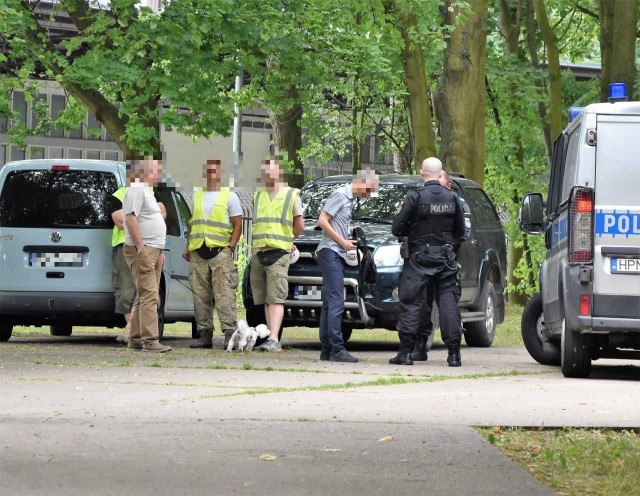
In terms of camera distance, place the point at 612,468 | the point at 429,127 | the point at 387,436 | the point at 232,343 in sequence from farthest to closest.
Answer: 1. the point at 429,127
2. the point at 232,343
3. the point at 387,436
4. the point at 612,468

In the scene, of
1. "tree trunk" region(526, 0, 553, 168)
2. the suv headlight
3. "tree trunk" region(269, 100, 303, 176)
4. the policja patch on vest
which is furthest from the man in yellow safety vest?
"tree trunk" region(526, 0, 553, 168)

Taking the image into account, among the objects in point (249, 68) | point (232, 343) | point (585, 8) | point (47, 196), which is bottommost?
point (232, 343)

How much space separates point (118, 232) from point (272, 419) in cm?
712

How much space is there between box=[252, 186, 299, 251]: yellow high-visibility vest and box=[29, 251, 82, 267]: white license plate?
199cm

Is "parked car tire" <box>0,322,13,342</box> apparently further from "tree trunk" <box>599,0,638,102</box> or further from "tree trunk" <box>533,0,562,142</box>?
"tree trunk" <box>533,0,562,142</box>

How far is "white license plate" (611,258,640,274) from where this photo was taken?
12125 millimetres

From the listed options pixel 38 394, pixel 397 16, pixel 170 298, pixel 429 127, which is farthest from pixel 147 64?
pixel 38 394

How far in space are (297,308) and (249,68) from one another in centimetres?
533

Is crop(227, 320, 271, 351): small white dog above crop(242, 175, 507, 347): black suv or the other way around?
the other way around

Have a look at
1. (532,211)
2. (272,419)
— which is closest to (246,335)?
(532,211)

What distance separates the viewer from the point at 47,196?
51.9ft

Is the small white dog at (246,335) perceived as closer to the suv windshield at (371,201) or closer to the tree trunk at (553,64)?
the suv windshield at (371,201)

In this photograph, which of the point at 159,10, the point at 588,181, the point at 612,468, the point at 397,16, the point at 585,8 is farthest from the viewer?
the point at 585,8

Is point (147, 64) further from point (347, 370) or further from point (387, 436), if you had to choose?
point (387, 436)
